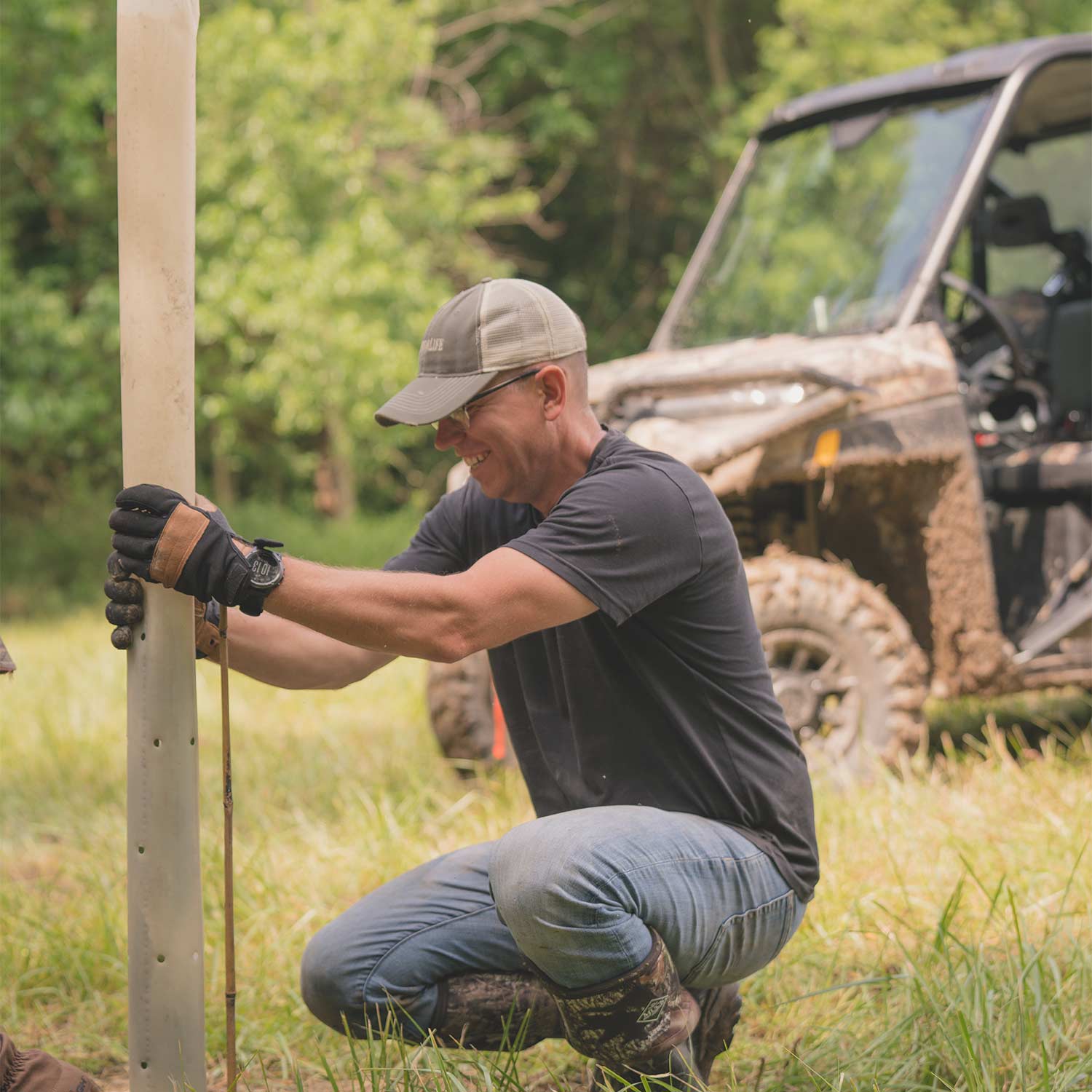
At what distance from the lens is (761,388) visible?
4984 mm

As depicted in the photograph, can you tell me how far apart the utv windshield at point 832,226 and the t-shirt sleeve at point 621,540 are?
8.87 feet

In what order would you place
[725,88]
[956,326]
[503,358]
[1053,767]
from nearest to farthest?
[503,358] → [1053,767] → [956,326] → [725,88]

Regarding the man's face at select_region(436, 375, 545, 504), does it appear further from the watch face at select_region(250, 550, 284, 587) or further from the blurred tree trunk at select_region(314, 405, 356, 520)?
the blurred tree trunk at select_region(314, 405, 356, 520)

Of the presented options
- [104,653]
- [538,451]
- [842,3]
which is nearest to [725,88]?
[842,3]

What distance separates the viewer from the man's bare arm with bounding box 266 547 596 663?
2.49 metres

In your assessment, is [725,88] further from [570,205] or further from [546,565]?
[546,565]

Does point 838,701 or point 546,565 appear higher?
point 546,565

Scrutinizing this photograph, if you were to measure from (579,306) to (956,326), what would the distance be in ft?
46.3

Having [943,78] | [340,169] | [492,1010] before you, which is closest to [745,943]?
[492,1010]

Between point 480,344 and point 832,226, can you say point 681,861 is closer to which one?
point 480,344

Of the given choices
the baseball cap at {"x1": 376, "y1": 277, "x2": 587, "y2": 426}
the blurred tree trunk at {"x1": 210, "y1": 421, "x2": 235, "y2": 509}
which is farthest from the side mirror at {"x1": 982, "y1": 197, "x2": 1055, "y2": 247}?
the blurred tree trunk at {"x1": 210, "y1": 421, "x2": 235, "y2": 509}

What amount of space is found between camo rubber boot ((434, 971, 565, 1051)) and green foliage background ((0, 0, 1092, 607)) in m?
8.72

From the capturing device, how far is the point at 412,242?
14414 mm

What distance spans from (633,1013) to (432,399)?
1168mm
